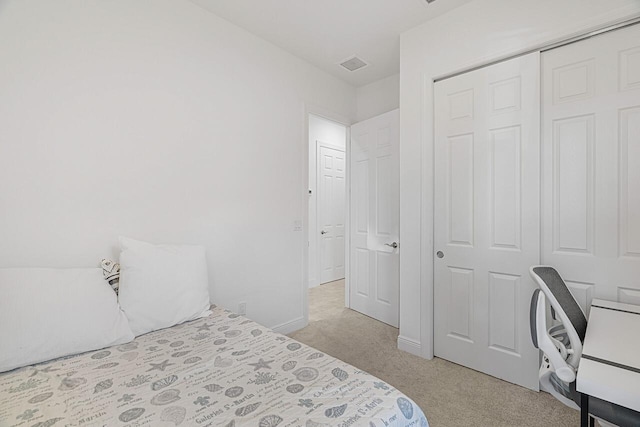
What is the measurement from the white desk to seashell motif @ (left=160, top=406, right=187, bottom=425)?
4.14 ft

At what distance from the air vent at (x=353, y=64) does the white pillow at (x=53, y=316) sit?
2.90 metres

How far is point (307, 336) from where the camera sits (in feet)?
9.28

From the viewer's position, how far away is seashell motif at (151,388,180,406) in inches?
40.4

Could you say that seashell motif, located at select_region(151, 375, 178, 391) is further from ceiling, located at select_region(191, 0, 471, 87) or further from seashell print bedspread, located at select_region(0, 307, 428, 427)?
ceiling, located at select_region(191, 0, 471, 87)

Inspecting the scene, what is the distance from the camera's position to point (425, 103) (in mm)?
2436

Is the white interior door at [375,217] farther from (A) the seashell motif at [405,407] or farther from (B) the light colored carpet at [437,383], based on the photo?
(A) the seashell motif at [405,407]

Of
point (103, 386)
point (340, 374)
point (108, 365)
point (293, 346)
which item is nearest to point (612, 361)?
point (340, 374)

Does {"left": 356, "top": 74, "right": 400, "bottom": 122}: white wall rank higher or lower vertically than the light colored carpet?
higher

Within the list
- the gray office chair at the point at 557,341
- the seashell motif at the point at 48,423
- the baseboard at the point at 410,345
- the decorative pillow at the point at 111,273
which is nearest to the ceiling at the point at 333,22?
the decorative pillow at the point at 111,273

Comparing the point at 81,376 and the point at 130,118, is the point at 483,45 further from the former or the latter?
the point at 81,376

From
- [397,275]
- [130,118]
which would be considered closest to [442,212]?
[397,275]

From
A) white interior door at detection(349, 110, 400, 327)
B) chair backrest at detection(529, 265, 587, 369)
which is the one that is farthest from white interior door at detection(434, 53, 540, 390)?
white interior door at detection(349, 110, 400, 327)

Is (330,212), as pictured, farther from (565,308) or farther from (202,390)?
(202,390)

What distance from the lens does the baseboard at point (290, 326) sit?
111 inches
